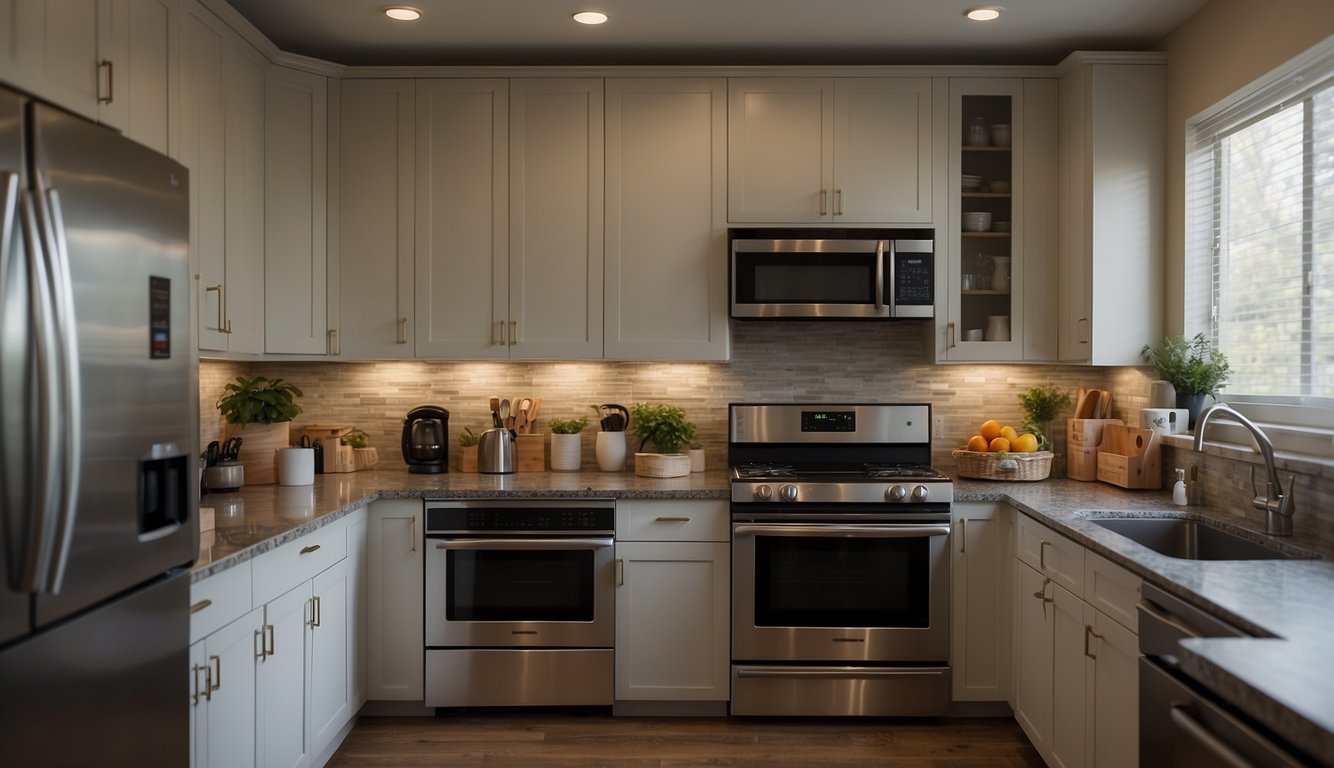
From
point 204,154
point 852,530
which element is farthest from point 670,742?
point 204,154

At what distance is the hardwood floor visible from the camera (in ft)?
10.1

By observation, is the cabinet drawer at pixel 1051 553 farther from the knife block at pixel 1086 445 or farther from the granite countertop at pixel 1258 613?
the knife block at pixel 1086 445

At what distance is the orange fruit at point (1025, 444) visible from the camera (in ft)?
11.6

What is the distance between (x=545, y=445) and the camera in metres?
3.90

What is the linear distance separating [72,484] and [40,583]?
0.51 ft

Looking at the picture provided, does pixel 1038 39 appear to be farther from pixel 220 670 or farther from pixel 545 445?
pixel 220 670

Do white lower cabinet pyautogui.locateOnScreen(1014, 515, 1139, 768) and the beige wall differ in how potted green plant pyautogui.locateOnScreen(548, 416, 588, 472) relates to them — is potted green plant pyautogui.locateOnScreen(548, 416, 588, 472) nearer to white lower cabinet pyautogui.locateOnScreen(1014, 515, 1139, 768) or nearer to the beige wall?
white lower cabinet pyautogui.locateOnScreen(1014, 515, 1139, 768)

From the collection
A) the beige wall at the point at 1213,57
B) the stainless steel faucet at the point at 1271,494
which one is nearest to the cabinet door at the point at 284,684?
the stainless steel faucet at the point at 1271,494

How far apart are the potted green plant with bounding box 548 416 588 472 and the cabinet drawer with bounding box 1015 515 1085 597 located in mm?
1753

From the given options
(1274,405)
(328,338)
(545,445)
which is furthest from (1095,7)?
(328,338)

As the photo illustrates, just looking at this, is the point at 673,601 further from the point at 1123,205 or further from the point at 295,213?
the point at 1123,205

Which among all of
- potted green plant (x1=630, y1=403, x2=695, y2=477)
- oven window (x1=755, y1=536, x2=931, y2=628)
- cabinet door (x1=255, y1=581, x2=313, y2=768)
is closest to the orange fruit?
oven window (x1=755, y1=536, x2=931, y2=628)

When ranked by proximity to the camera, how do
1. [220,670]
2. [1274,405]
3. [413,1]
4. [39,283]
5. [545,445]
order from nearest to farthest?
[39,283]
[220,670]
[1274,405]
[413,1]
[545,445]

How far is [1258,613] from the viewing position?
170 centimetres
